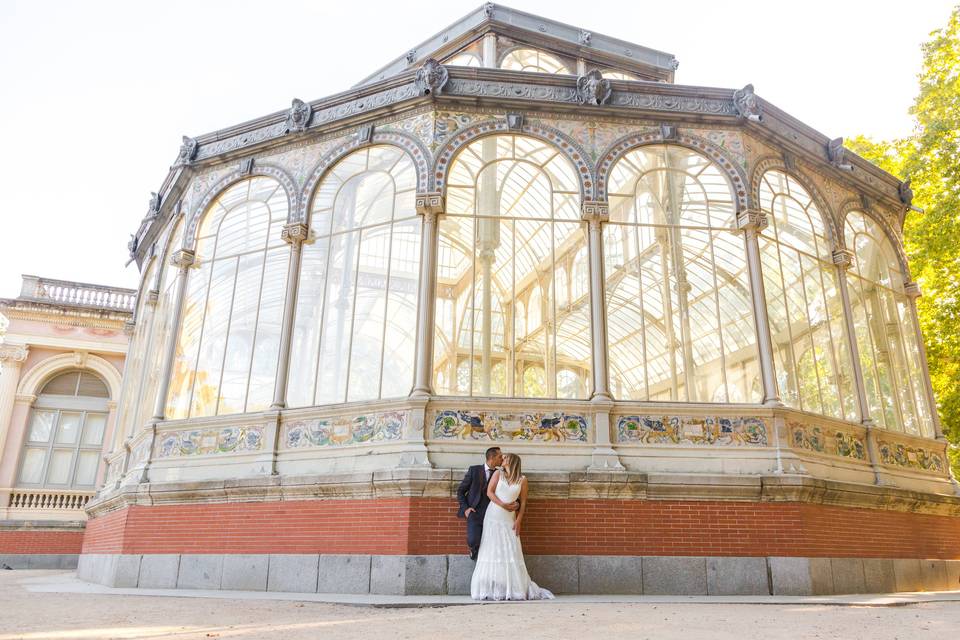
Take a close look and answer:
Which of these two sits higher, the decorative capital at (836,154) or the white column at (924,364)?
the decorative capital at (836,154)

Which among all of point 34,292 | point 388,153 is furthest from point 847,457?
point 34,292

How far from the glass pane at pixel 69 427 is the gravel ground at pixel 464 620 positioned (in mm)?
14281

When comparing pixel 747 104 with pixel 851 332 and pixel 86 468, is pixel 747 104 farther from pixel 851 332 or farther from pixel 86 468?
pixel 86 468

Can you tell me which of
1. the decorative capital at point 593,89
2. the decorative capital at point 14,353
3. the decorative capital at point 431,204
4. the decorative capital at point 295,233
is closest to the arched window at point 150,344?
the decorative capital at point 295,233

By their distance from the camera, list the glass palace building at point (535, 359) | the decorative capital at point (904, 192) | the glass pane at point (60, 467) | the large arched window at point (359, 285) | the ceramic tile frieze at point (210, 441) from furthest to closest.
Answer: the glass pane at point (60, 467) → the decorative capital at point (904, 192) → the ceramic tile frieze at point (210, 441) → the large arched window at point (359, 285) → the glass palace building at point (535, 359)

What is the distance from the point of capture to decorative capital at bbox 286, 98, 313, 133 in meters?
12.9

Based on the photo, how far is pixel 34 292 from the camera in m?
22.2

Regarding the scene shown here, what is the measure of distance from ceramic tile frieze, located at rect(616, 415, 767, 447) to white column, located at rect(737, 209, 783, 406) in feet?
1.80

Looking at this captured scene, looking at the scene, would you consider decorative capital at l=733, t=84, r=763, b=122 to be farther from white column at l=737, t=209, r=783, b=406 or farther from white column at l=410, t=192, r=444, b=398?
white column at l=410, t=192, r=444, b=398

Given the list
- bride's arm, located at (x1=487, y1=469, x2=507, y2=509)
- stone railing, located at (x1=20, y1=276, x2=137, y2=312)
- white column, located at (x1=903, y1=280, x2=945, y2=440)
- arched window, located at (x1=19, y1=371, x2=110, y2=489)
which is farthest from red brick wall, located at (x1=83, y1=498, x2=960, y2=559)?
stone railing, located at (x1=20, y1=276, x2=137, y2=312)

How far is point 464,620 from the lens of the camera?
649cm

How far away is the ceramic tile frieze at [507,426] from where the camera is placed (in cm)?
1015

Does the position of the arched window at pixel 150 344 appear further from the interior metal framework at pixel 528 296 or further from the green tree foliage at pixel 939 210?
the green tree foliage at pixel 939 210

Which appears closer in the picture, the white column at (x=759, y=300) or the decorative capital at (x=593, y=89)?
the white column at (x=759, y=300)
